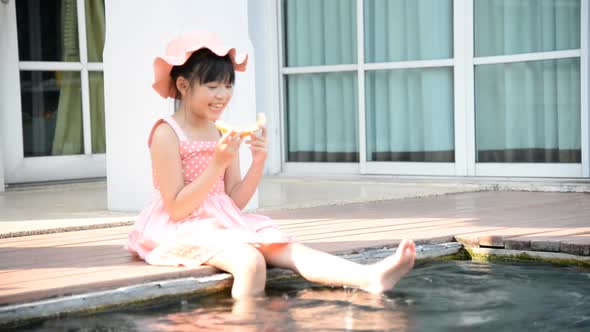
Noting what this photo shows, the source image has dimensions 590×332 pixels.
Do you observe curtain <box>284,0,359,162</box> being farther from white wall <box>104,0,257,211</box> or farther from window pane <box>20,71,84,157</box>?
white wall <box>104,0,257,211</box>

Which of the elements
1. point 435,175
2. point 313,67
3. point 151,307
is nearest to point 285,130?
point 313,67

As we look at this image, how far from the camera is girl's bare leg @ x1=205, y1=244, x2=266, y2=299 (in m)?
3.21

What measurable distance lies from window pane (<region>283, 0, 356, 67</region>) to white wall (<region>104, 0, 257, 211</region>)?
7.17 ft

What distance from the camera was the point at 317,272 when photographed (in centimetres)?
324

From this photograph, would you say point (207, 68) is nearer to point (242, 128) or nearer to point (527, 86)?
point (242, 128)

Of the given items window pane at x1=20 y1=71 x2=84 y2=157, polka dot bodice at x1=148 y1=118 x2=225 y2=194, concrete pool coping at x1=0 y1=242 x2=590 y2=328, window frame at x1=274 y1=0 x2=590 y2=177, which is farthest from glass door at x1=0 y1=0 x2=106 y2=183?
concrete pool coping at x1=0 y1=242 x2=590 y2=328

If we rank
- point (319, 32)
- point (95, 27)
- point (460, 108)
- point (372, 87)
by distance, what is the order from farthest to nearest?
1. point (319, 32)
2. point (95, 27)
3. point (372, 87)
4. point (460, 108)

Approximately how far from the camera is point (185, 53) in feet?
11.4

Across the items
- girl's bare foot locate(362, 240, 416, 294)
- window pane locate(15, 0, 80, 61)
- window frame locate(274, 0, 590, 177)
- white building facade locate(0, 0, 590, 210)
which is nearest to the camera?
girl's bare foot locate(362, 240, 416, 294)

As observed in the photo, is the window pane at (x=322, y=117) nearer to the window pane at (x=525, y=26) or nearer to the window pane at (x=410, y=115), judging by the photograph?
the window pane at (x=410, y=115)

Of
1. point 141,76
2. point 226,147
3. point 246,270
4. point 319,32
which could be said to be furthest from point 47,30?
point 246,270

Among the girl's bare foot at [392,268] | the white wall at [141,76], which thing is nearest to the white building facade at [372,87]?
the white wall at [141,76]

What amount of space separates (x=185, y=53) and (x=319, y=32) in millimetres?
4072

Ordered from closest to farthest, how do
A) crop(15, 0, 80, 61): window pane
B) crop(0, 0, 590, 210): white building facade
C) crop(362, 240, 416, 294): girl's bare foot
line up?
crop(362, 240, 416, 294): girl's bare foot < crop(0, 0, 590, 210): white building facade < crop(15, 0, 80, 61): window pane
